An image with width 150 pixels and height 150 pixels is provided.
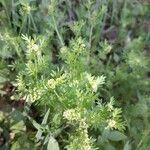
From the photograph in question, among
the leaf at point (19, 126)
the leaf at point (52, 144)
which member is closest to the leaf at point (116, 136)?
the leaf at point (52, 144)

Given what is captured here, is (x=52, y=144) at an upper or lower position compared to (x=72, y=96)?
lower

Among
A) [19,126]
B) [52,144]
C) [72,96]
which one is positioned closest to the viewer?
[72,96]

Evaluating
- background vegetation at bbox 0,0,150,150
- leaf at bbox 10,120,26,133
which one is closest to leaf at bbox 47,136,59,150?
background vegetation at bbox 0,0,150,150

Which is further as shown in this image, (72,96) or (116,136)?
(116,136)

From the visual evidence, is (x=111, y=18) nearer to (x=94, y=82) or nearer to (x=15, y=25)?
(x=15, y=25)

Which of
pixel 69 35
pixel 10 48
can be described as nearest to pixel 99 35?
pixel 69 35

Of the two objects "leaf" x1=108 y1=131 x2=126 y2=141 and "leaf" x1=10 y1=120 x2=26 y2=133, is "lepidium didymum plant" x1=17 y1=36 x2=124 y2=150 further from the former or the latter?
"leaf" x1=10 y1=120 x2=26 y2=133

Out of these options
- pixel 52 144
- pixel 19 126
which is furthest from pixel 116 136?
pixel 19 126

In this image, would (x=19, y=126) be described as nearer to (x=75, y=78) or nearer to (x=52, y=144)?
(x=52, y=144)

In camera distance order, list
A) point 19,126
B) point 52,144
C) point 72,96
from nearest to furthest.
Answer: point 72,96, point 52,144, point 19,126
